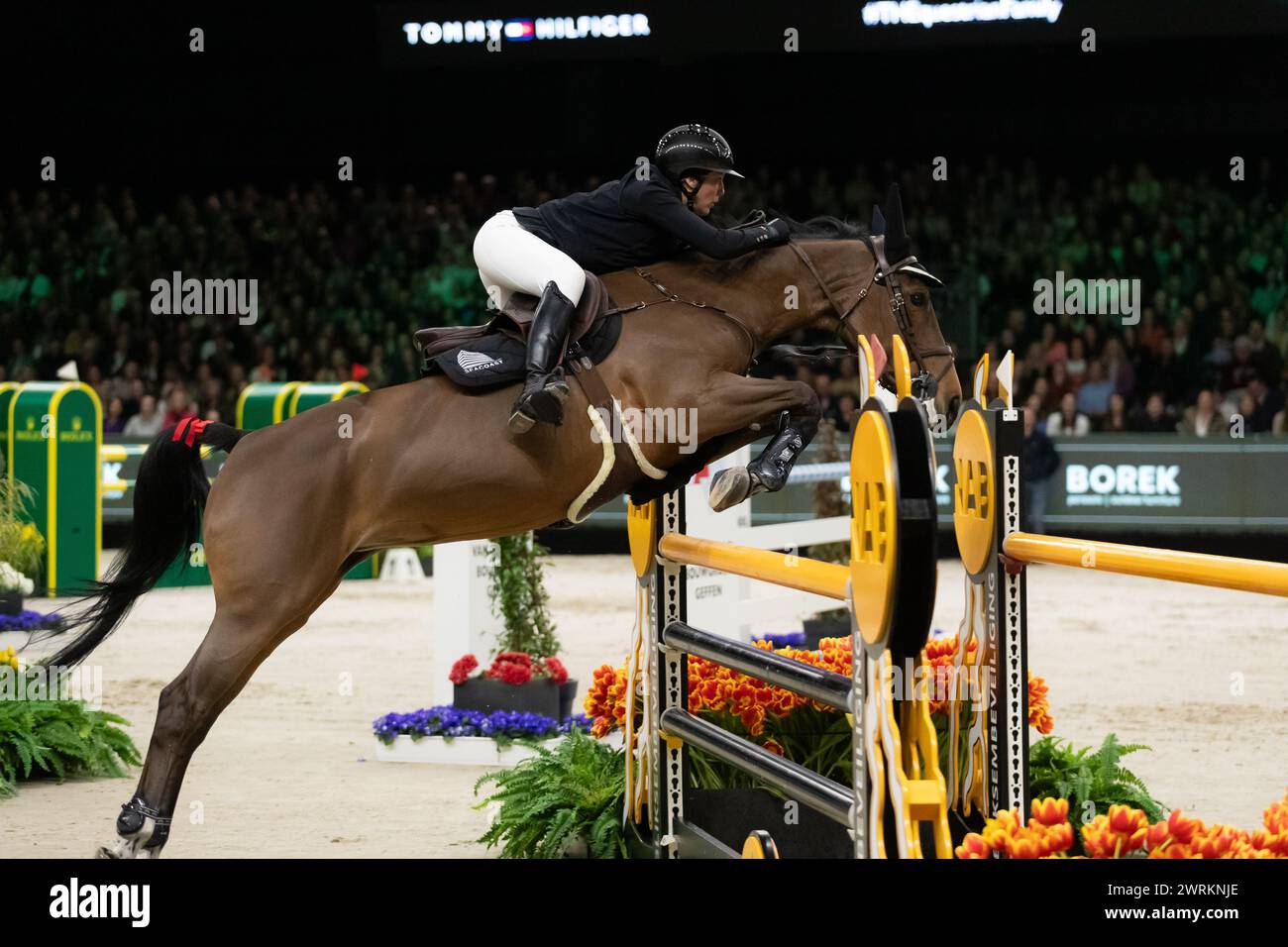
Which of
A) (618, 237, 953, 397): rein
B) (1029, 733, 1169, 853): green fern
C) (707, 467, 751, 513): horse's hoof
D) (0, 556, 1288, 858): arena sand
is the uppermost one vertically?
(618, 237, 953, 397): rein

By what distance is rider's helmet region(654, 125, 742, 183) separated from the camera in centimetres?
434

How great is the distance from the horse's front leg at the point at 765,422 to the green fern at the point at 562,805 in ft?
3.23

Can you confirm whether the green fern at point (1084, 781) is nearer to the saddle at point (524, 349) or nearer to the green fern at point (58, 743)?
the saddle at point (524, 349)

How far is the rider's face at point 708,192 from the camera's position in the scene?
442cm

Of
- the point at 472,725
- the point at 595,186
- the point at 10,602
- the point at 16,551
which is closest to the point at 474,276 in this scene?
the point at 595,186

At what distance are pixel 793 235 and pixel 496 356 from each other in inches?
41.1

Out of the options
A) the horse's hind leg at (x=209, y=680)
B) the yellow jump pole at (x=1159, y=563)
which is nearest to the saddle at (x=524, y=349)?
the horse's hind leg at (x=209, y=680)

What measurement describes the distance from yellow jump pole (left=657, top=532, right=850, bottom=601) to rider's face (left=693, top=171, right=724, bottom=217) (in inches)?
37.7

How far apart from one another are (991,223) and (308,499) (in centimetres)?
1500

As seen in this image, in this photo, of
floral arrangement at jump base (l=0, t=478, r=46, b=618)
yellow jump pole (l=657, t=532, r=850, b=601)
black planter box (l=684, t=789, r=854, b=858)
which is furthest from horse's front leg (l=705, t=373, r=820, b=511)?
floral arrangement at jump base (l=0, t=478, r=46, b=618)

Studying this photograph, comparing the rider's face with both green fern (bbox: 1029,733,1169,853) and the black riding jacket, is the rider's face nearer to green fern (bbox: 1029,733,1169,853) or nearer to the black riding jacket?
the black riding jacket

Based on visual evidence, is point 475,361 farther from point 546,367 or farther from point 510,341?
point 546,367

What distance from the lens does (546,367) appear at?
4.08m
